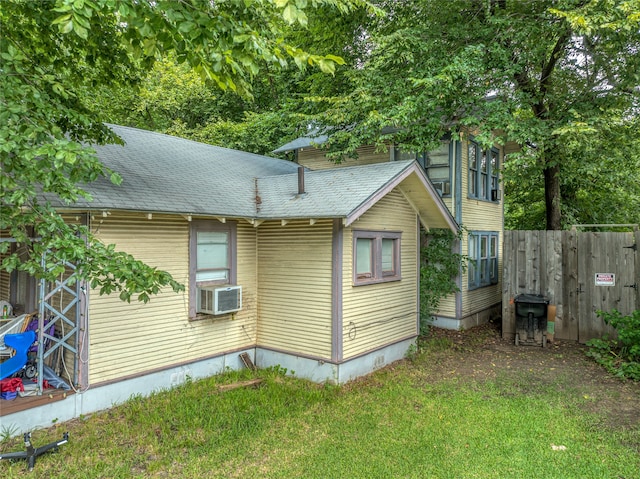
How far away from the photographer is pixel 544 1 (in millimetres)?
8961

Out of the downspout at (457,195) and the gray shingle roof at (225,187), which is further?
the downspout at (457,195)

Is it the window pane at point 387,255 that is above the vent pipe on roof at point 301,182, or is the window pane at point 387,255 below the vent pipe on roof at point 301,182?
below

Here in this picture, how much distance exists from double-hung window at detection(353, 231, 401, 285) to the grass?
2.00m

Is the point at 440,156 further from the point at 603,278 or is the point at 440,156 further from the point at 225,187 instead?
the point at 225,187

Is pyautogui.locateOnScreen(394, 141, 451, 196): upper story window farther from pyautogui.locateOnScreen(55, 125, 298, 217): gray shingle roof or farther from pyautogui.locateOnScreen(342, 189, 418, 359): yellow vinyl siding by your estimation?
pyautogui.locateOnScreen(55, 125, 298, 217): gray shingle roof

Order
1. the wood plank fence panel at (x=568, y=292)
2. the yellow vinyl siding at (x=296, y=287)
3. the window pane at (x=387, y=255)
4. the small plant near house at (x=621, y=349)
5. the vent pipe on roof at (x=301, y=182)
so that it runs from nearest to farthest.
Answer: the yellow vinyl siding at (x=296, y=287), the small plant near house at (x=621, y=349), the vent pipe on roof at (x=301, y=182), the window pane at (x=387, y=255), the wood plank fence panel at (x=568, y=292)

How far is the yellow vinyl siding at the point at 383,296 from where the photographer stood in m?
6.91

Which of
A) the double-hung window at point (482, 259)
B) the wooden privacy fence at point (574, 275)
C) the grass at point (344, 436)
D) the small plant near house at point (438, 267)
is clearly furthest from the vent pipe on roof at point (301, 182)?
the double-hung window at point (482, 259)

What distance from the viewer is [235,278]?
734 cm

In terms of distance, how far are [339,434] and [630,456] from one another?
3294 mm

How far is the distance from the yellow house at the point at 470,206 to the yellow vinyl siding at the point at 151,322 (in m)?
5.54

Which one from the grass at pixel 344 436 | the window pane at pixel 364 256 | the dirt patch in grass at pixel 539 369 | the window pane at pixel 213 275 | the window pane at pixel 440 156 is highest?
the window pane at pixel 440 156

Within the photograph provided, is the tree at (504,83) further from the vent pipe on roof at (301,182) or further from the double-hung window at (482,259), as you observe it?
the double-hung window at (482,259)

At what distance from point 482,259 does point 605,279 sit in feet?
11.7
